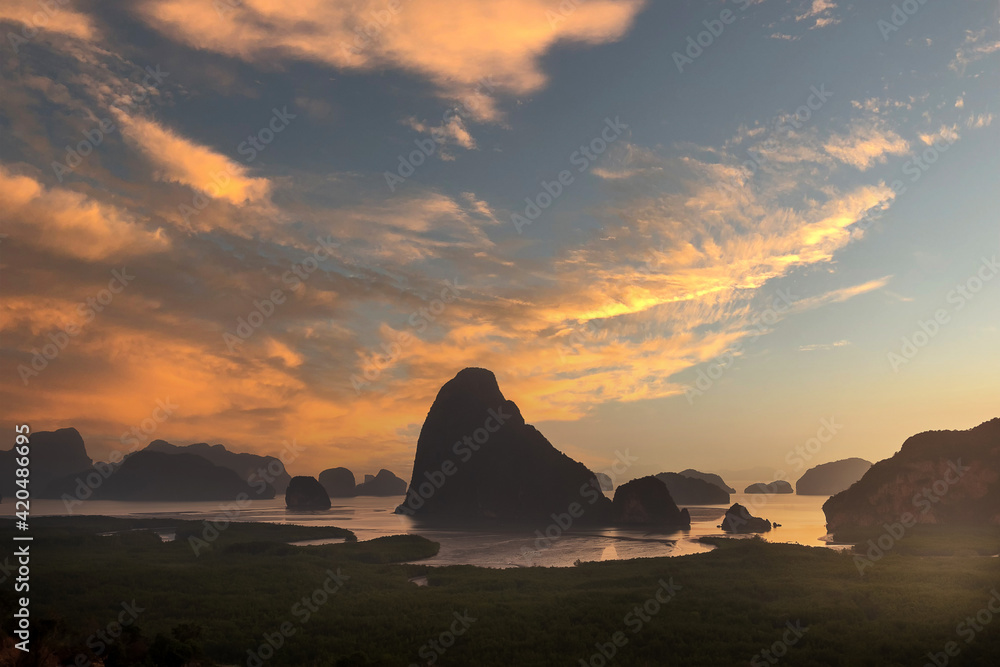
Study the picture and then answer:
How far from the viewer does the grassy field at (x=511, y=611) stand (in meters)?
28.4

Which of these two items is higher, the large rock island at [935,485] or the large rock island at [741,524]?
the large rock island at [935,485]

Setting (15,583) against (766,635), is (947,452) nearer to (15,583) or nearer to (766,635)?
(766,635)

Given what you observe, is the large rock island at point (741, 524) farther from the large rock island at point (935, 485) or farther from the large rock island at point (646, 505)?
the large rock island at point (935, 485)

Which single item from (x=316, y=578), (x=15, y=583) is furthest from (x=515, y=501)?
(x=15, y=583)

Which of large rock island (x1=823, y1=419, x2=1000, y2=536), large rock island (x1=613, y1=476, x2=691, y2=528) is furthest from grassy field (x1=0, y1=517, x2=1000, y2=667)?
large rock island (x1=613, y1=476, x2=691, y2=528)

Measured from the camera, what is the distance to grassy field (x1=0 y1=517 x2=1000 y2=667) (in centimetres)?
2842

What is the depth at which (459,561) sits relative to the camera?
77375 millimetres

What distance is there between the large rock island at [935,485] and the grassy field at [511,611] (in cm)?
5031

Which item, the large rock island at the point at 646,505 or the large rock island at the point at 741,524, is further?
the large rock island at the point at 646,505

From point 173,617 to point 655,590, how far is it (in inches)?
1407

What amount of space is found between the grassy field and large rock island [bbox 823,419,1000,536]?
5031 cm

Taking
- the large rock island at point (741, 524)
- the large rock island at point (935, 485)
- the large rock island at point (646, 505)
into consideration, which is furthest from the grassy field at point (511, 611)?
the large rock island at point (646, 505)

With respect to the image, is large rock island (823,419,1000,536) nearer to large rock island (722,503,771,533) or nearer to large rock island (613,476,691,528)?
large rock island (722,503,771,533)

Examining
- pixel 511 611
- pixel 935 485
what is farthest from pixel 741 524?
pixel 511 611
